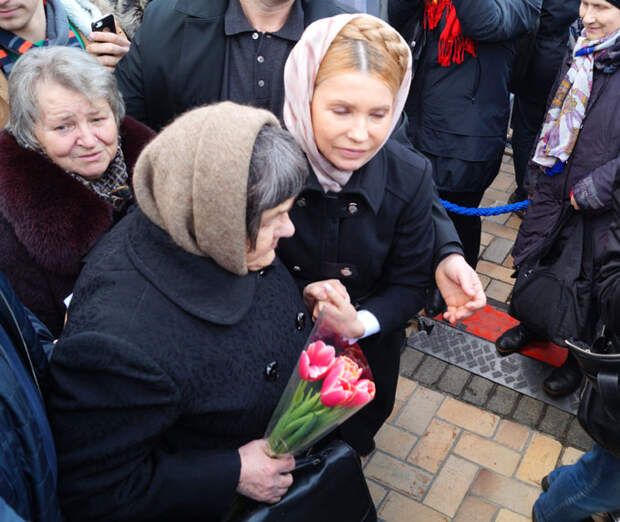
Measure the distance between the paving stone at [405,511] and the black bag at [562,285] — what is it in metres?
1.12

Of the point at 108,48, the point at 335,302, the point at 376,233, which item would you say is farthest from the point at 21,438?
the point at 108,48

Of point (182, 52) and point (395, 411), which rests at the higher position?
point (182, 52)

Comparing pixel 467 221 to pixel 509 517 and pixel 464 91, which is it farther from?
pixel 509 517

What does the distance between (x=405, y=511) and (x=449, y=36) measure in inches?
102

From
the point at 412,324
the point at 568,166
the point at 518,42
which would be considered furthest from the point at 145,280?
the point at 518,42

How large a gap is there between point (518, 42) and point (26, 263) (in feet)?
10.8

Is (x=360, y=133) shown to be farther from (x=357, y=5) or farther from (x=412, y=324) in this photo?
(x=412, y=324)

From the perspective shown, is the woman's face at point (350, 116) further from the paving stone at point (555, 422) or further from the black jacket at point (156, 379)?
the paving stone at point (555, 422)

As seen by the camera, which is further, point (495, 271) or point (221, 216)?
point (495, 271)

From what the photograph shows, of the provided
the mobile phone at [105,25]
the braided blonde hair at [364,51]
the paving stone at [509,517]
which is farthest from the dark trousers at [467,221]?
the mobile phone at [105,25]

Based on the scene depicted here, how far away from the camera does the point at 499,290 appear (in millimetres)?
4477

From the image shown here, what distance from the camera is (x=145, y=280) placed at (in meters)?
1.56

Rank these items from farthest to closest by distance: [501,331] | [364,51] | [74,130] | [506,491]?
[501,331] < [506,491] < [74,130] < [364,51]

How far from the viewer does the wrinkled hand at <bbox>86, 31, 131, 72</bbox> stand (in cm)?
271
